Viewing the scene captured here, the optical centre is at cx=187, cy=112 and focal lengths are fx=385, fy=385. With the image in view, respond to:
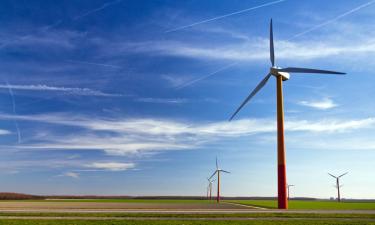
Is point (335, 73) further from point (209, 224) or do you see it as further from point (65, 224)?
point (65, 224)

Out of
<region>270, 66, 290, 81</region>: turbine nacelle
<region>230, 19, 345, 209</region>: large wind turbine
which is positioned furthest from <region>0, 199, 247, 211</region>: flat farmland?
<region>270, 66, 290, 81</region>: turbine nacelle

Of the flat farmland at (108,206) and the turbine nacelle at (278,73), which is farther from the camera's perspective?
the turbine nacelle at (278,73)

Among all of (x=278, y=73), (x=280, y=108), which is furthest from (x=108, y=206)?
(x=278, y=73)

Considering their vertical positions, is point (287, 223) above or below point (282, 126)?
below

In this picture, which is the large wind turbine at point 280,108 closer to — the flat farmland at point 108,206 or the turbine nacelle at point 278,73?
the turbine nacelle at point 278,73

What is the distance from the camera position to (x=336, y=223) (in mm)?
34125

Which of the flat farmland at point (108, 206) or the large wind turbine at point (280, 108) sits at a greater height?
the large wind turbine at point (280, 108)

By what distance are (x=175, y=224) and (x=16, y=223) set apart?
43.6ft

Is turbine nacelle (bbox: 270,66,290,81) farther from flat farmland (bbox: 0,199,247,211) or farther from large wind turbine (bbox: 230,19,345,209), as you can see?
flat farmland (bbox: 0,199,247,211)

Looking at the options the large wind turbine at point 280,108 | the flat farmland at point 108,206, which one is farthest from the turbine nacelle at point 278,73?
the flat farmland at point 108,206

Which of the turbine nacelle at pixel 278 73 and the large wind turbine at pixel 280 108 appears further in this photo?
the turbine nacelle at pixel 278 73

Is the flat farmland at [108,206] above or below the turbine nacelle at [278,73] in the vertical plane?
below

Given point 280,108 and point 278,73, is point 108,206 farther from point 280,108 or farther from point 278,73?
point 278,73

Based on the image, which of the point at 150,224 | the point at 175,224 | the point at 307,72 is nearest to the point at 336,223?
the point at 175,224
